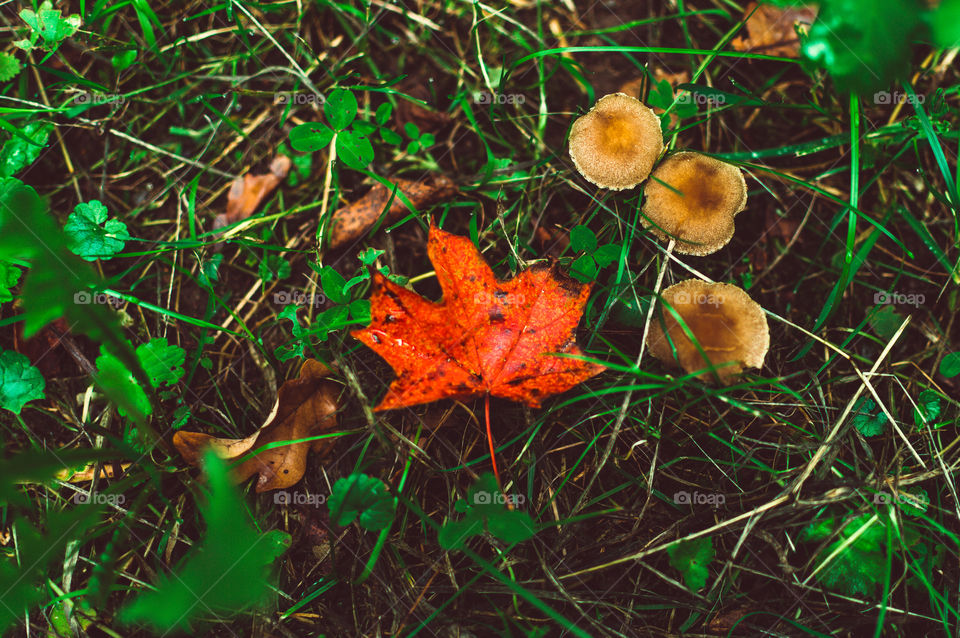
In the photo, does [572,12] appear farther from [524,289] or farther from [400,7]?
[524,289]

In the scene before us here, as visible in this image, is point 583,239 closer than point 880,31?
No

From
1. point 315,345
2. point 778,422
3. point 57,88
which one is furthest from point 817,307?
point 57,88

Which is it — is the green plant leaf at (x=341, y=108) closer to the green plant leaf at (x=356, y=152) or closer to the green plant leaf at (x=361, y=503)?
the green plant leaf at (x=356, y=152)

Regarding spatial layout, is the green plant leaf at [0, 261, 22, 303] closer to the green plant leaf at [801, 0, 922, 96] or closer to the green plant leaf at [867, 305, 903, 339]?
the green plant leaf at [801, 0, 922, 96]

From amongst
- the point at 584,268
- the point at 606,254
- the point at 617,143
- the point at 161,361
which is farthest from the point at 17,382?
the point at 617,143
